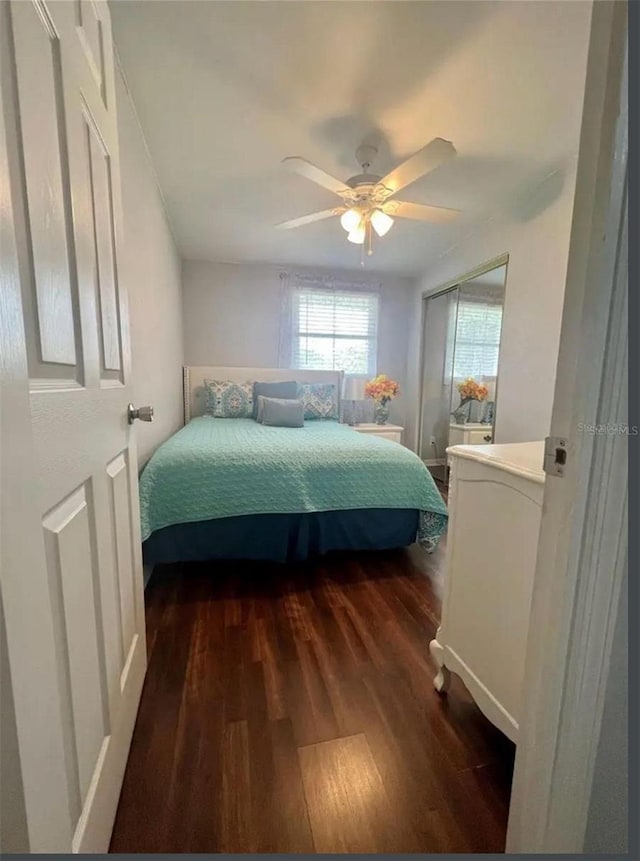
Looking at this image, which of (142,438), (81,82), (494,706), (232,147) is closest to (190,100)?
(232,147)

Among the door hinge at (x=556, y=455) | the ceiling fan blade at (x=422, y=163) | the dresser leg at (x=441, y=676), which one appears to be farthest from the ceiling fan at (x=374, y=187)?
the dresser leg at (x=441, y=676)

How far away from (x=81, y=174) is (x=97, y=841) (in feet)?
4.57

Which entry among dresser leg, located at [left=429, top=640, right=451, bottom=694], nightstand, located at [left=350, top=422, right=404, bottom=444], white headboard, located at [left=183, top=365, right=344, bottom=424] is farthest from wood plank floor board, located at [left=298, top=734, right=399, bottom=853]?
white headboard, located at [left=183, top=365, right=344, bottom=424]

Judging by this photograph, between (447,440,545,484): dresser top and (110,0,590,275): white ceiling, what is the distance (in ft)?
5.15

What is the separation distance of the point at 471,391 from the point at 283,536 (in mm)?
2344

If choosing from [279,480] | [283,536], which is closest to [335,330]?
[279,480]

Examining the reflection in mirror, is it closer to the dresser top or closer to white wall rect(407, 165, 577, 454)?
white wall rect(407, 165, 577, 454)

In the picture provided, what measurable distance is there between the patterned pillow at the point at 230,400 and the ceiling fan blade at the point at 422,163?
7.20ft

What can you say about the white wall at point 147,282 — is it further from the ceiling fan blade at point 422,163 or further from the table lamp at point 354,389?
the table lamp at point 354,389

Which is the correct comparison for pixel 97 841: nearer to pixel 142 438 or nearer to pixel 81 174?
pixel 81 174

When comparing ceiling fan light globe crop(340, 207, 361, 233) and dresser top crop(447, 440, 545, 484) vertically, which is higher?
ceiling fan light globe crop(340, 207, 361, 233)

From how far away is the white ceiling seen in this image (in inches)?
51.7

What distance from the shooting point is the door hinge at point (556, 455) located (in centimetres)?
60

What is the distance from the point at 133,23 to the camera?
135 cm
